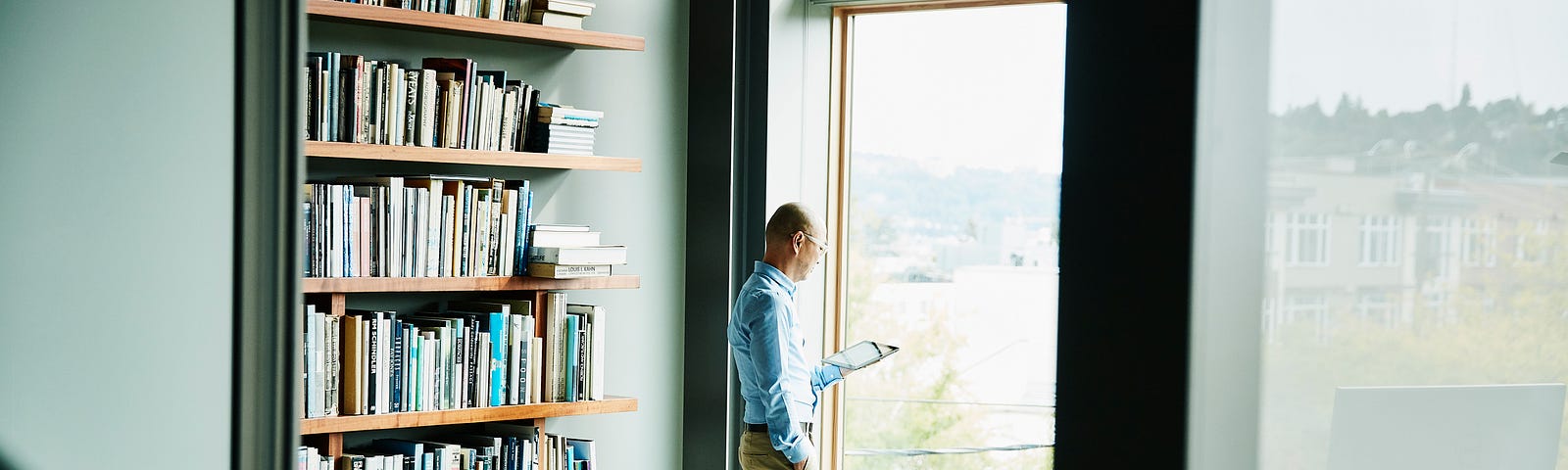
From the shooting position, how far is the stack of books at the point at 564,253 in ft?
11.0

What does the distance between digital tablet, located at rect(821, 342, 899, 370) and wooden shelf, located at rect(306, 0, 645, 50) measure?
1152mm

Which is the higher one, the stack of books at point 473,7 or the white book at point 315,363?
the stack of books at point 473,7

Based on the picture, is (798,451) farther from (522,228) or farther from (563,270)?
(522,228)

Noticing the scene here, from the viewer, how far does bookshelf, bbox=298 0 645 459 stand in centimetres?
304

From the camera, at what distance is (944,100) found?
391 cm

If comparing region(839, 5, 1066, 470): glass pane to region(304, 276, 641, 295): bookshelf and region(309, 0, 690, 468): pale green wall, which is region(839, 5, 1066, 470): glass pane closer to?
region(309, 0, 690, 468): pale green wall

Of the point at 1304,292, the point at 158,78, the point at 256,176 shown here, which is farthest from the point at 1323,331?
the point at 158,78

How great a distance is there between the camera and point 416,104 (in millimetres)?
3180

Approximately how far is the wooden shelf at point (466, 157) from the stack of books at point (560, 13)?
0.40m

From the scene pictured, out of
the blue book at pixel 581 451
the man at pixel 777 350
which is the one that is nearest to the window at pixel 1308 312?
the man at pixel 777 350

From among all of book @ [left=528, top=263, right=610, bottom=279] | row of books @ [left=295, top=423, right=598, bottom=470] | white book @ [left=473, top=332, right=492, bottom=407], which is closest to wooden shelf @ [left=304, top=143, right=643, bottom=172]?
book @ [left=528, top=263, right=610, bottom=279]

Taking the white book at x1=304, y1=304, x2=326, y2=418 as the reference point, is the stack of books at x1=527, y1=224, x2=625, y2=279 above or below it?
above

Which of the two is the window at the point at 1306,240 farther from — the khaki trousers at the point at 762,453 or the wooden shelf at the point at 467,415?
the wooden shelf at the point at 467,415

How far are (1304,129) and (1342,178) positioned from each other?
0.05 meters
